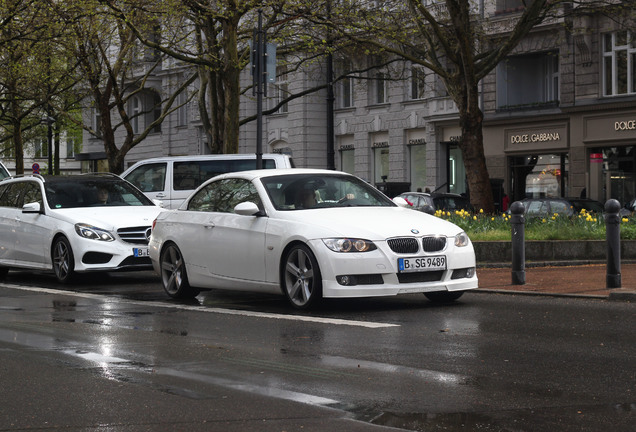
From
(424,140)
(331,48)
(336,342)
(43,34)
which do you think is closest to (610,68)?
(424,140)

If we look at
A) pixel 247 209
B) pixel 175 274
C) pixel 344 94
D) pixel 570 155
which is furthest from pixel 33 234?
pixel 344 94

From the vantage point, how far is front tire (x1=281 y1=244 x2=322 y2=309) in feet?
36.1

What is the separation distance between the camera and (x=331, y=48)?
28781mm

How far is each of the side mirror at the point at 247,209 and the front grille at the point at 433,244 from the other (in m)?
1.82

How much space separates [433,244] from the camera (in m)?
11.2

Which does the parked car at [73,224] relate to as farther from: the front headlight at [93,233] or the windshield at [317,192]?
the windshield at [317,192]

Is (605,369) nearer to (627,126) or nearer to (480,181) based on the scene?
(480,181)

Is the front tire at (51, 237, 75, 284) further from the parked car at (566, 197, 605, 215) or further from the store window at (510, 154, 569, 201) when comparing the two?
the store window at (510, 154, 569, 201)

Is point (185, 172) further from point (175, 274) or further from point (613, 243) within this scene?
point (613, 243)

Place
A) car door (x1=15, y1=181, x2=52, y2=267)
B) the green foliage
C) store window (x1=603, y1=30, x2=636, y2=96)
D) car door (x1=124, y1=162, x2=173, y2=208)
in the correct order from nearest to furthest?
car door (x1=15, y1=181, x2=52, y2=267) → the green foliage → car door (x1=124, y1=162, x2=173, y2=208) → store window (x1=603, y1=30, x2=636, y2=96)

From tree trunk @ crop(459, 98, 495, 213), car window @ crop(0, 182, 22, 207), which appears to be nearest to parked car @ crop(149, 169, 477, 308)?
car window @ crop(0, 182, 22, 207)

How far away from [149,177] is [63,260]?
25.7 feet

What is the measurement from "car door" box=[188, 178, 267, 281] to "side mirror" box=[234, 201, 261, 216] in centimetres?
12

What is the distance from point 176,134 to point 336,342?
5244 centimetres
